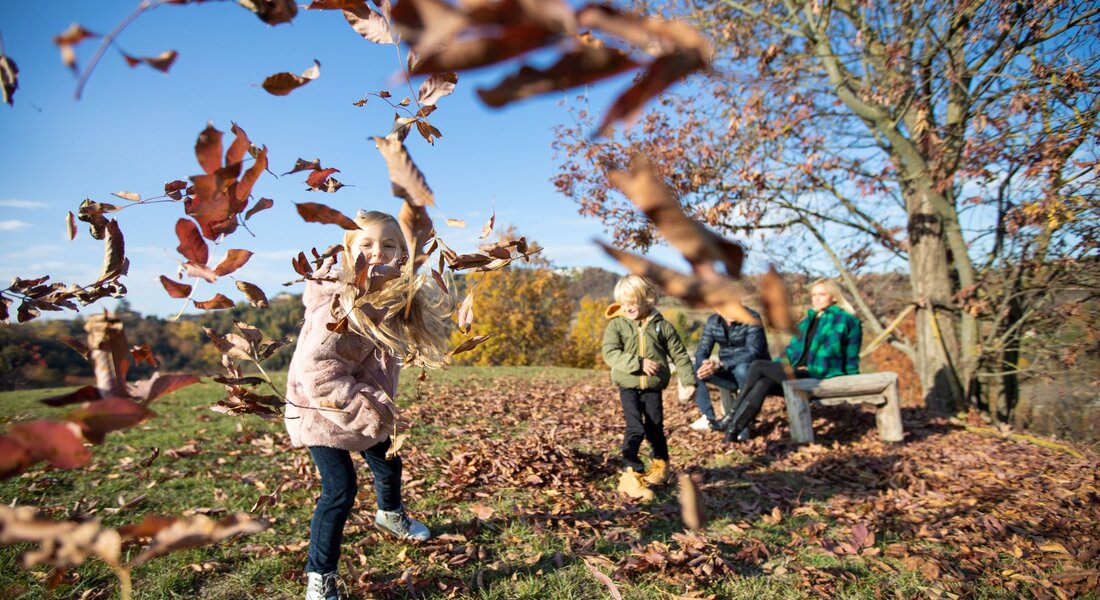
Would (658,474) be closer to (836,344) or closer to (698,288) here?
(836,344)

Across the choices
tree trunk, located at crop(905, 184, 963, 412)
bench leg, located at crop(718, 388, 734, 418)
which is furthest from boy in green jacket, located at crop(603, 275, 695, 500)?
tree trunk, located at crop(905, 184, 963, 412)

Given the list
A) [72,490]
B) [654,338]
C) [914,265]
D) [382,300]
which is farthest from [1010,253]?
[72,490]

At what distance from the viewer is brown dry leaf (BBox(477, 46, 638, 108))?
56 centimetres

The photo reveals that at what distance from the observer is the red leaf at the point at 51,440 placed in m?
0.69

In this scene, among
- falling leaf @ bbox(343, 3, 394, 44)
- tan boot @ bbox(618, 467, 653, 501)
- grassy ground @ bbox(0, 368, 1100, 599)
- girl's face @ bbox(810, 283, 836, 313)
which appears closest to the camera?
falling leaf @ bbox(343, 3, 394, 44)

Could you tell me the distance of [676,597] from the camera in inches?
107

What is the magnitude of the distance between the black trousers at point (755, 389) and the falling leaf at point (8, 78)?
18.7ft

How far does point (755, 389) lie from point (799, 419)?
19.5 inches

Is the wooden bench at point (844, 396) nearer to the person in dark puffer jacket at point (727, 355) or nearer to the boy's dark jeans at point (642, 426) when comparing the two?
the person in dark puffer jacket at point (727, 355)

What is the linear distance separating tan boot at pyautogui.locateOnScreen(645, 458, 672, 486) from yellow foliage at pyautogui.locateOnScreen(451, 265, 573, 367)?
1896 centimetres

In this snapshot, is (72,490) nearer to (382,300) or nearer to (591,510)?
(591,510)

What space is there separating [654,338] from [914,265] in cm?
506

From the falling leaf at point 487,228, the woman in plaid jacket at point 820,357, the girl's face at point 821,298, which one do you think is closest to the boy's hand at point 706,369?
the woman in plaid jacket at point 820,357

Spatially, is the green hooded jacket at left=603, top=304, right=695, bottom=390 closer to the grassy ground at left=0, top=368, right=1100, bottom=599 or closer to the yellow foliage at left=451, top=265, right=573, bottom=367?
the grassy ground at left=0, top=368, right=1100, bottom=599
